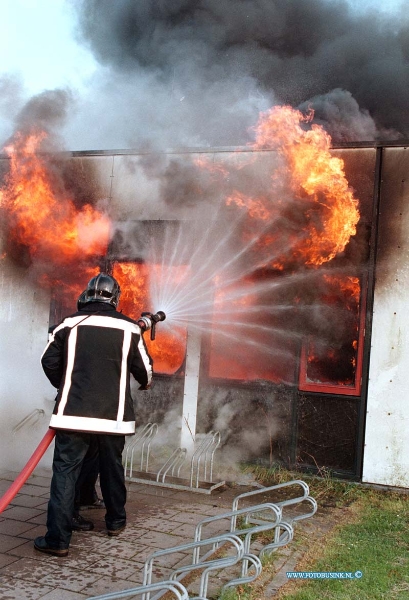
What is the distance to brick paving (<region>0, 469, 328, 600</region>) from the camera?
401 centimetres

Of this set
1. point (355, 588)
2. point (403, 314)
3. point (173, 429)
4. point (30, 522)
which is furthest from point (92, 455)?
point (403, 314)

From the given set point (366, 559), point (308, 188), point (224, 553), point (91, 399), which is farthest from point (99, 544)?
point (308, 188)

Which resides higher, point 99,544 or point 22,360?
point 22,360

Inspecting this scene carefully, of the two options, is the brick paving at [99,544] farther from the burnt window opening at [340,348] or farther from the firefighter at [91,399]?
the burnt window opening at [340,348]

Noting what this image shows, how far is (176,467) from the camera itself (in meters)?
7.54

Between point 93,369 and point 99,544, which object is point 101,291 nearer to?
point 93,369

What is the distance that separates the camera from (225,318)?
806 cm

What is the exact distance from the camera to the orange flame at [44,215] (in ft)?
27.6

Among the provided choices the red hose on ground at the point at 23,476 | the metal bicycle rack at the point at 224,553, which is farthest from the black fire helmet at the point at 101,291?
the metal bicycle rack at the point at 224,553

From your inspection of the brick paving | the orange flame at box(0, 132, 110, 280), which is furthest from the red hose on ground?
the orange flame at box(0, 132, 110, 280)

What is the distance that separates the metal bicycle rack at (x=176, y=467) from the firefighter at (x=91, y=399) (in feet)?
5.73

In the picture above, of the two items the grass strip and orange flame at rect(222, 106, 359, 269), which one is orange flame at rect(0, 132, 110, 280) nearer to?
orange flame at rect(222, 106, 359, 269)

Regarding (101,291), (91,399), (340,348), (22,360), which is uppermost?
(101,291)

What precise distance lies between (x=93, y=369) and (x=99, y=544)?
1489 millimetres
